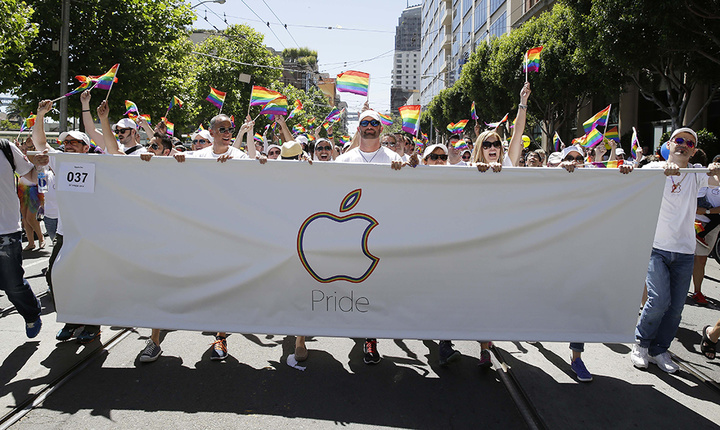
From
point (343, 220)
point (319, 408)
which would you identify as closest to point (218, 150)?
point (343, 220)

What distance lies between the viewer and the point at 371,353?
4566 mm

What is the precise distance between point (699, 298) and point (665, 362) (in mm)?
2944

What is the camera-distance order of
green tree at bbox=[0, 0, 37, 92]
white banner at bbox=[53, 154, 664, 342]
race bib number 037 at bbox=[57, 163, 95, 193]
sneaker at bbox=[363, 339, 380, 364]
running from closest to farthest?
white banner at bbox=[53, 154, 664, 342] → race bib number 037 at bbox=[57, 163, 95, 193] → sneaker at bbox=[363, 339, 380, 364] → green tree at bbox=[0, 0, 37, 92]

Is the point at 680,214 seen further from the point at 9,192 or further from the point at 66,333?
the point at 9,192

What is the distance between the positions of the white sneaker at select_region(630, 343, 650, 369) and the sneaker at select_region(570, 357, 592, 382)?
607 mm

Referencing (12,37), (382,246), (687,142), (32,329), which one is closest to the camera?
(382,246)

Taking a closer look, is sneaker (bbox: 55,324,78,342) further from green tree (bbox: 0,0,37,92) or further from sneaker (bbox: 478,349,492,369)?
Result: green tree (bbox: 0,0,37,92)

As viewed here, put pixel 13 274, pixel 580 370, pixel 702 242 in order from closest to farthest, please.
Answer: 1. pixel 580 370
2. pixel 13 274
3. pixel 702 242

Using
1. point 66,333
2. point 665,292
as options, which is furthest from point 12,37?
point 665,292

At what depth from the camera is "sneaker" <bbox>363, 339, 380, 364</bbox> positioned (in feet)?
14.9

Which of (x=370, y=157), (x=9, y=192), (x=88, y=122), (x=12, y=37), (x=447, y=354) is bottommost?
(x=447, y=354)

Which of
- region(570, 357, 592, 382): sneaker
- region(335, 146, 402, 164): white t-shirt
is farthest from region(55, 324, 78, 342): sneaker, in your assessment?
region(570, 357, 592, 382): sneaker

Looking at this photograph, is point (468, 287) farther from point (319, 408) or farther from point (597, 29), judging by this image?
point (597, 29)

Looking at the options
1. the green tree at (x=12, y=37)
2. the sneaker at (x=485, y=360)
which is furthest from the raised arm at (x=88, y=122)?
the green tree at (x=12, y=37)
